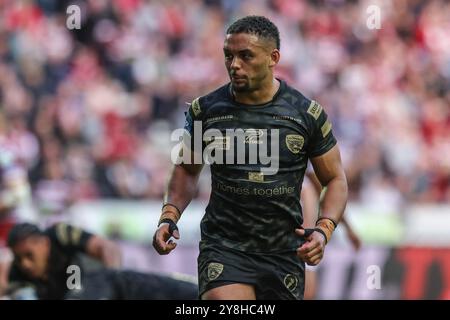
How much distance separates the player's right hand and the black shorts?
259 mm

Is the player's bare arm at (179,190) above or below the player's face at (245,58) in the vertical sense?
below

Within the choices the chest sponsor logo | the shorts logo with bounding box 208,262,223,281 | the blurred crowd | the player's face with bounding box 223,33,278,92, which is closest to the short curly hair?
the player's face with bounding box 223,33,278,92

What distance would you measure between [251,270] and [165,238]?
0.54m

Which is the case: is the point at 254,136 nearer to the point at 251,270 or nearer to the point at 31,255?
the point at 251,270

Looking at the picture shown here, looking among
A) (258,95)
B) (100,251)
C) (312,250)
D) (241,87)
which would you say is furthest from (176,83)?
(312,250)

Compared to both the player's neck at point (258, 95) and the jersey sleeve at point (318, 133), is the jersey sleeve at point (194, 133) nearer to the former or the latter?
the player's neck at point (258, 95)

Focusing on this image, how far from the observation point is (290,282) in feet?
22.7

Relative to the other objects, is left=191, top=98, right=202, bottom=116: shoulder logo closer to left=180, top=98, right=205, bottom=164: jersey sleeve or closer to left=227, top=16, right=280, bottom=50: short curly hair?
left=180, top=98, right=205, bottom=164: jersey sleeve

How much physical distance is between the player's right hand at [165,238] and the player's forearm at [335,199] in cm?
89

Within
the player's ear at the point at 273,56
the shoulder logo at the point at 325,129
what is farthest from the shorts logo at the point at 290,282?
the player's ear at the point at 273,56

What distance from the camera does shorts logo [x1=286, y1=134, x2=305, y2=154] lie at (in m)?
6.85

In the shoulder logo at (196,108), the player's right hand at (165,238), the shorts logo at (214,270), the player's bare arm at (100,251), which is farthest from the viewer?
the player's bare arm at (100,251)

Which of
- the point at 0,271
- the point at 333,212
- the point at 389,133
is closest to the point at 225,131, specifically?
the point at 333,212

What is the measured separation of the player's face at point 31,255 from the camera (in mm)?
9305
